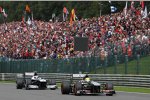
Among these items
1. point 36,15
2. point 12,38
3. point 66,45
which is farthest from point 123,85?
point 36,15

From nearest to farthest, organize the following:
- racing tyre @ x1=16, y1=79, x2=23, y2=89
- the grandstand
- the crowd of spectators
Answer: racing tyre @ x1=16, y1=79, x2=23, y2=89 → the grandstand → the crowd of spectators

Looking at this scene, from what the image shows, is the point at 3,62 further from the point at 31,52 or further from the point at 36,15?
the point at 36,15

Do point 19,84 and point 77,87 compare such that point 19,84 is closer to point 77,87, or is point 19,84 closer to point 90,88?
point 77,87

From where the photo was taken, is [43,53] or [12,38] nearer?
[43,53]

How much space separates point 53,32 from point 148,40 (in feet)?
48.6

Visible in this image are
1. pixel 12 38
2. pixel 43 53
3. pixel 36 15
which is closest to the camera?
pixel 43 53

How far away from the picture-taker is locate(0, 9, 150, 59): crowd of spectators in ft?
93.3

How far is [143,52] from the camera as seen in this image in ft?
88.7

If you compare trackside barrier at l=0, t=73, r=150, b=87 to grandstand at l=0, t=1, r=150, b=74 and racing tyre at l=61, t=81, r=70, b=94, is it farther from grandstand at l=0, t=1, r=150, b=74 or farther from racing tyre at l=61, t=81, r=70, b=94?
racing tyre at l=61, t=81, r=70, b=94

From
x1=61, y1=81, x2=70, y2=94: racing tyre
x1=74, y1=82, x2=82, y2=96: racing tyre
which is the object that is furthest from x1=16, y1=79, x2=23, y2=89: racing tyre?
x1=74, y1=82, x2=82, y2=96: racing tyre

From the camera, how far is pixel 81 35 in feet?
119

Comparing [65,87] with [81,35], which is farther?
[81,35]

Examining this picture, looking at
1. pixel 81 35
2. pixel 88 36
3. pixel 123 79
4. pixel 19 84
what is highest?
pixel 81 35

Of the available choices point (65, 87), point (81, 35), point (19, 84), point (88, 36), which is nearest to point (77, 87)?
point (65, 87)
